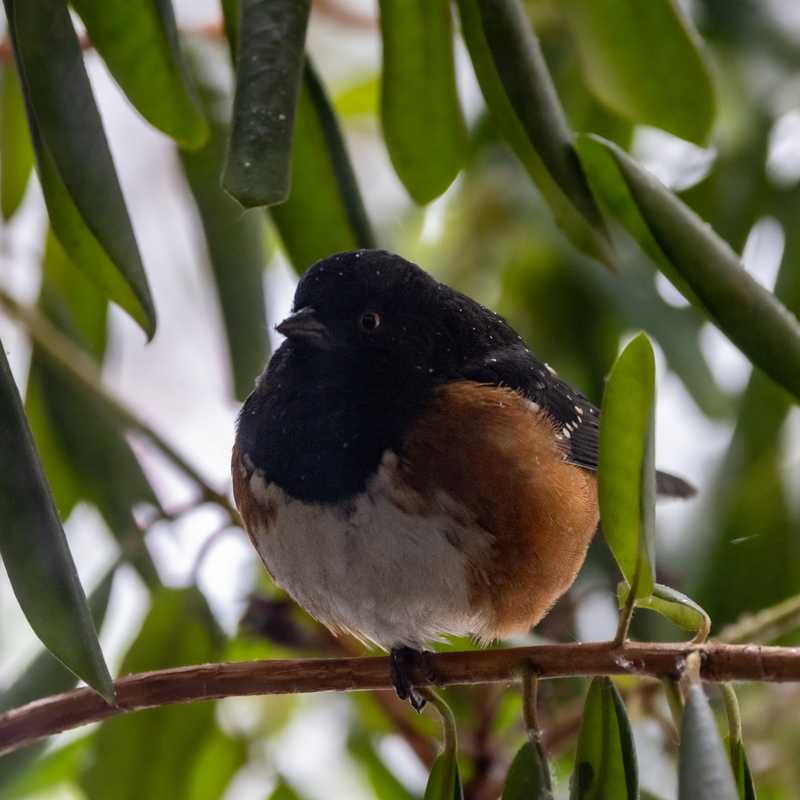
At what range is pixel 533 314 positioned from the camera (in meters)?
2.08

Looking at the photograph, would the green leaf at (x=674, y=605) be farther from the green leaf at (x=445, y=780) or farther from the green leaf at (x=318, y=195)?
the green leaf at (x=318, y=195)

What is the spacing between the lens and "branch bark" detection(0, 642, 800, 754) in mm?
943

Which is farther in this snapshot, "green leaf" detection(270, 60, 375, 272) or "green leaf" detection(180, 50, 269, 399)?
"green leaf" detection(180, 50, 269, 399)

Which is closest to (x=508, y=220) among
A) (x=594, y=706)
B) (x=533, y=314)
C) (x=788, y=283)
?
(x=533, y=314)

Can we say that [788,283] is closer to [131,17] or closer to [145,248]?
[131,17]

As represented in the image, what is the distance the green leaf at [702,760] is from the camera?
0.77 m

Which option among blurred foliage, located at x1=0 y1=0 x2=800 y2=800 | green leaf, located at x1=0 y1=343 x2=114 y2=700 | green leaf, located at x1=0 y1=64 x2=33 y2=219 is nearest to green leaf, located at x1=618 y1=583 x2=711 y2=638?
blurred foliage, located at x1=0 y1=0 x2=800 y2=800

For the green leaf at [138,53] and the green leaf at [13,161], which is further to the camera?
the green leaf at [13,161]

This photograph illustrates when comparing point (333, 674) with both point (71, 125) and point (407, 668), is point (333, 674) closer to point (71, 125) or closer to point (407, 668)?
point (407, 668)

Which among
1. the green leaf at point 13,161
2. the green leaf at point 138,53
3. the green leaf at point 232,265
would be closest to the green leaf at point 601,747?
the green leaf at point 138,53

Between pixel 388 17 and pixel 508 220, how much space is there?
2.83ft

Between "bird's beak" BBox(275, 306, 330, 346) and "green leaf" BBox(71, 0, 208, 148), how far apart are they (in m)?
0.26

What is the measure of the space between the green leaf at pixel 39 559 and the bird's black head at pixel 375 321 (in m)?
0.41

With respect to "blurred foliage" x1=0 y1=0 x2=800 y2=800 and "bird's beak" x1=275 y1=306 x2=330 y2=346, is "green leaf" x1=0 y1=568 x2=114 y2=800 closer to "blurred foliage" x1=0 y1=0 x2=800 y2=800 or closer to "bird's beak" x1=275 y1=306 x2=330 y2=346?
"blurred foliage" x1=0 y1=0 x2=800 y2=800
